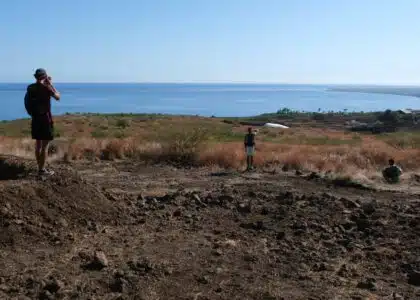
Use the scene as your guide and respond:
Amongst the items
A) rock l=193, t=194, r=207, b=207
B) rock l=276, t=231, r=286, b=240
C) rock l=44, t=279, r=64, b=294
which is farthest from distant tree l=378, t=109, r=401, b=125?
rock l=44, t=279, r=64, b=294

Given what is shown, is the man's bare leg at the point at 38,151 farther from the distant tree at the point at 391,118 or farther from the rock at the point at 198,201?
the distant tree at the point at 391,118

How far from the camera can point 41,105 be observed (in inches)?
315

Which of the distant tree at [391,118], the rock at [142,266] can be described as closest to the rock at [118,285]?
the rock at [142,266]

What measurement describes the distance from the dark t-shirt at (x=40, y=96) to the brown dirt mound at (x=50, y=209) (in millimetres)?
947

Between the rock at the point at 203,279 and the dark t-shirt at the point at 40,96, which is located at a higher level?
the dark t-shirt at the point at 40,96

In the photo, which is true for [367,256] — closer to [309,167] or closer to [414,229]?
[414,229]

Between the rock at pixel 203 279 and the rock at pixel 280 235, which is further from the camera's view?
the rock at pixel 280 235

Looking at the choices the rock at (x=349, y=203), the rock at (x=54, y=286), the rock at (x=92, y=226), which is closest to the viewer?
the rock at (x=54, y=286)

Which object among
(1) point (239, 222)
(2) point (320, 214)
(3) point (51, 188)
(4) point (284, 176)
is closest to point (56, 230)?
(3) point (51, 188)

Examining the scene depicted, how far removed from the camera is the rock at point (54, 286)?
508 centimetres

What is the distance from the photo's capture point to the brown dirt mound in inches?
259

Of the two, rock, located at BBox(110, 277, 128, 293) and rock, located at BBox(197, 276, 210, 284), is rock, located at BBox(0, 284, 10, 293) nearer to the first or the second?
rock, located at BBox(110, 277, 128, 293)

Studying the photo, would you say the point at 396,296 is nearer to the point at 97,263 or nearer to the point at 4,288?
the point at 97,263

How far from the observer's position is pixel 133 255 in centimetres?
623
